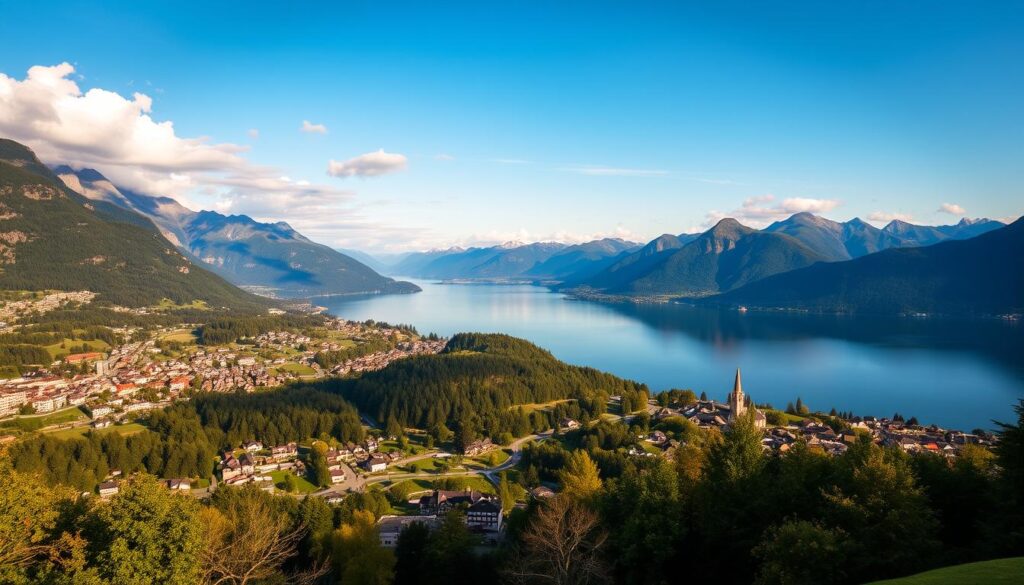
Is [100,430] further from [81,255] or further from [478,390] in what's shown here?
[81,255]

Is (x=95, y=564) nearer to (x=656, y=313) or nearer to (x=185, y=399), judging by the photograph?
(x=185, y=399)

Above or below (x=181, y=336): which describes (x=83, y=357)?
below

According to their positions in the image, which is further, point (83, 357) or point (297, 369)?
point (297, 369)

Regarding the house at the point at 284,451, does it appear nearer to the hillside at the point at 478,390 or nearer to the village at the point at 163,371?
the hillside at the point at 478,390

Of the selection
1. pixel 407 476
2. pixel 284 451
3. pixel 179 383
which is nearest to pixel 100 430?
pixel 284 451

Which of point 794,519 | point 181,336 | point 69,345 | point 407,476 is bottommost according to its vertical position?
point 407,476

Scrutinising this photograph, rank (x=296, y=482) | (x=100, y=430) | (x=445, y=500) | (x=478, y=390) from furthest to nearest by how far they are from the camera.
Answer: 1. (x=478, y=390)
2. (x=100, y=430)
3. (x=296, y=482)
4. (x=445, y=500)

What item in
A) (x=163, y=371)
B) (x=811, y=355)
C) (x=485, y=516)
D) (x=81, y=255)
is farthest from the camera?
(x=81, y=255)
